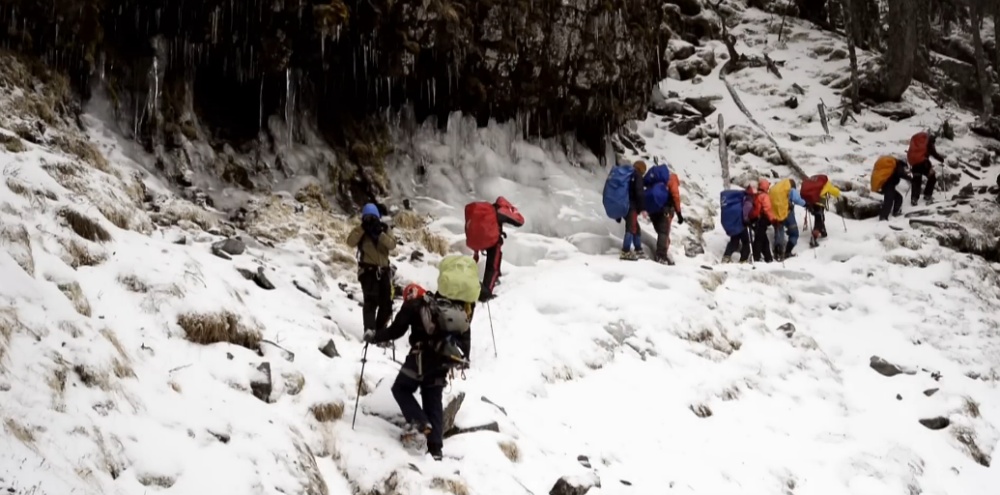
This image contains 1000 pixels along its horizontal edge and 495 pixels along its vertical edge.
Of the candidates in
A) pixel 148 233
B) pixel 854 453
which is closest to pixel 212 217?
pixel 148 233

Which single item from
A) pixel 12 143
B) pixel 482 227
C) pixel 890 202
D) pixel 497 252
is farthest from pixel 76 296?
pixel 890 202

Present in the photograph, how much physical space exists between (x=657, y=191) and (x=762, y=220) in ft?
9.49

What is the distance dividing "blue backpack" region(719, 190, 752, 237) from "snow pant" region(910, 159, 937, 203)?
584 centimetres

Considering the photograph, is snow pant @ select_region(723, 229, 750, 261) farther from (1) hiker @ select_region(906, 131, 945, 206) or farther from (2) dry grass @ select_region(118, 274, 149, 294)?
(2) dry grass @ select_region(118, 274, 149, 294)

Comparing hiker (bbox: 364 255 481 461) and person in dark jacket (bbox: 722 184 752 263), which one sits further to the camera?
person in dark jacket (bbox: 722 184 752 263)

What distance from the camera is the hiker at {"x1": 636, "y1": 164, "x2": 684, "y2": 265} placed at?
45.7 feet

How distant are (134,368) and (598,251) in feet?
32.5

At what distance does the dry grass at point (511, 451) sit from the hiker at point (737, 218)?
965 centimetres

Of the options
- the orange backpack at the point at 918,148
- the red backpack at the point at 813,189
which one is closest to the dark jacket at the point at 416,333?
the red backpack at the point at 813,189

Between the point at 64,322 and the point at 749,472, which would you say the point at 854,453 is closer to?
the point at 749,472

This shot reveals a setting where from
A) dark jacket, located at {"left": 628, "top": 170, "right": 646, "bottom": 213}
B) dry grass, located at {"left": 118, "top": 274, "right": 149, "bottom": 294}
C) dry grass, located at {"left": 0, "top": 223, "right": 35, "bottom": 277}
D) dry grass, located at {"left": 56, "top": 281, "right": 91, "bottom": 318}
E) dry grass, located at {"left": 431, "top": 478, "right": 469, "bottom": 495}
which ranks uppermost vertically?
dry grass, located at {"left": 0, "top": 223, "right": 35, "bottom": 277}

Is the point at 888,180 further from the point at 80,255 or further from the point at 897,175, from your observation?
the point at 80,255

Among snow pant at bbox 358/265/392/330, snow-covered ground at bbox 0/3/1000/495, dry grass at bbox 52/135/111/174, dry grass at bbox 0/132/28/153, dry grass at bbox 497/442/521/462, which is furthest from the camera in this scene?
dry grass at bbox 52/135/111/174

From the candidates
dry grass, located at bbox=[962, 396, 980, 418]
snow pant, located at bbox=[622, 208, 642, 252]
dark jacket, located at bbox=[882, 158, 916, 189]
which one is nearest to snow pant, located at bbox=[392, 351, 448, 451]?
snow pant, located at bbox=[622, 208, 642, 252]
